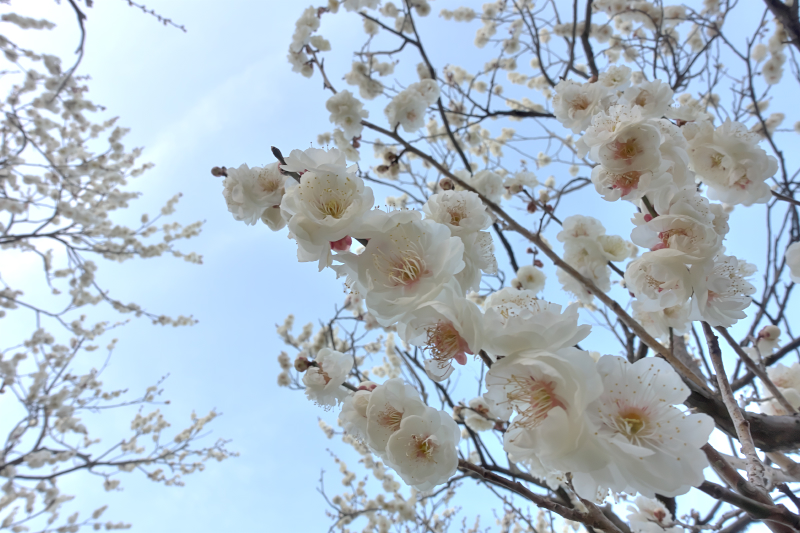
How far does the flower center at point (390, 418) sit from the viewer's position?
1.08 m

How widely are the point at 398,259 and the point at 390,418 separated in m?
0.45

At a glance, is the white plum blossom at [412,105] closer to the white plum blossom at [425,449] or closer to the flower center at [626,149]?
the flower center at [626,149]

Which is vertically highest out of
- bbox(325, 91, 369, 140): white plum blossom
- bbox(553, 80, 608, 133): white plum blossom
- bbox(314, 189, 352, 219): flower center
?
bbox(325, 91, 369, 140): white plum blossom

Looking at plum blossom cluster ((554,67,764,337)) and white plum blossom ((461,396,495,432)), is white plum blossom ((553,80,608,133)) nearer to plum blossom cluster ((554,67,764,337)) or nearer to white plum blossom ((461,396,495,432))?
plum blossom cluster ((554,67,764,337))

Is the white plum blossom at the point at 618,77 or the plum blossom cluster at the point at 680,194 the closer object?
the plum blossom cluster at the point at 680,194

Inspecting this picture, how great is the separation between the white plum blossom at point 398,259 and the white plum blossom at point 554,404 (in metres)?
0.25

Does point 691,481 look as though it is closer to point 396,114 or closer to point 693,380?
point 693,380

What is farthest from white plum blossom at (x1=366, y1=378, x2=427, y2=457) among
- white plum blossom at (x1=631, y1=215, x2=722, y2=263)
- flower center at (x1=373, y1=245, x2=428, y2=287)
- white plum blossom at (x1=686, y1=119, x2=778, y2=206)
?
white plum blossom at (x1=686, y1=119, x2=778, y2=206)

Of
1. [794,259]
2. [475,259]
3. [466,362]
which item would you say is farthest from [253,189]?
[794,259]

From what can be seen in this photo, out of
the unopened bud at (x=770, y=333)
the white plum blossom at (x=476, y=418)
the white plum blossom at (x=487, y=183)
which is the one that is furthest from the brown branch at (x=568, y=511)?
the white plum blossom at (x=487, y=183)

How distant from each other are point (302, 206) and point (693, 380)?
143cm

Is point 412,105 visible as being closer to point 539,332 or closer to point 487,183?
point 487,183

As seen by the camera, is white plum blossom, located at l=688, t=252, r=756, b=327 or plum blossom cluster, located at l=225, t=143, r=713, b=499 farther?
white plum blossom, located at l=688, t=252, r=756, b=327

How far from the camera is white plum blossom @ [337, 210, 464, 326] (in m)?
0.90
